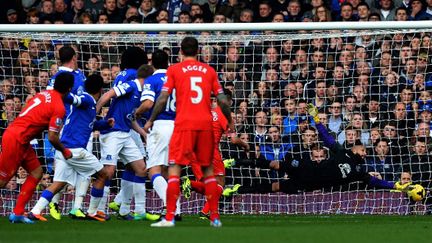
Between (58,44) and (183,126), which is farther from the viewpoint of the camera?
(58,44)

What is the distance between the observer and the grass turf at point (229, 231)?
10836mm

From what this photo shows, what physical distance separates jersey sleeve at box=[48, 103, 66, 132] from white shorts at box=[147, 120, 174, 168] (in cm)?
136

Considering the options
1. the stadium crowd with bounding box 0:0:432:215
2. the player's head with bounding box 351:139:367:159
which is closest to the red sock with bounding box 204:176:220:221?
the stadium crowd with bounding box 0:0:432:215

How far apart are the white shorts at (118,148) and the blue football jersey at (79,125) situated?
382mm

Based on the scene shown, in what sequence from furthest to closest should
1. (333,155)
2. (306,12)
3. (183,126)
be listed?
1. (306,12)
2. (333,155)
3. (183,126)

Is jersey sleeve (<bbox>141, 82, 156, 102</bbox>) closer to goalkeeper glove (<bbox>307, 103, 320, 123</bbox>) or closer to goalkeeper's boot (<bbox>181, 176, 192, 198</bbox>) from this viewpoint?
goalkeeper's boot (<bbox>181, 176, 192, 198</bbox>)

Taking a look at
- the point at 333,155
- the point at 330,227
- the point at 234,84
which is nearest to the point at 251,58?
the point at 234,84

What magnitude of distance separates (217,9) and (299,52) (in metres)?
2.93

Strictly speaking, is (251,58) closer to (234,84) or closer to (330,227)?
(234,84)

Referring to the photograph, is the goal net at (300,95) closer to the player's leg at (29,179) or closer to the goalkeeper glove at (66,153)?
the player's leg at (29,179)

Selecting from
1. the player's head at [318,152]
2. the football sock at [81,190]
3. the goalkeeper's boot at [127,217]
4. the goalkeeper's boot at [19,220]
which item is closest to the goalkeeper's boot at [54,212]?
the football sock at [81,190]

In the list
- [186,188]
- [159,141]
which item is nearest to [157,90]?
[159,141]

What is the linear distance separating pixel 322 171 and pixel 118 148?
12.5ft

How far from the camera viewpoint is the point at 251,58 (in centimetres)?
1834
